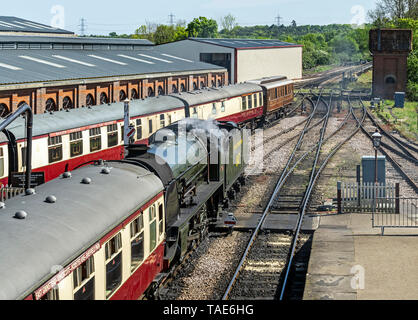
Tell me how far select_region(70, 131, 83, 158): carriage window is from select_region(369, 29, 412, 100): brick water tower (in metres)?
49.3

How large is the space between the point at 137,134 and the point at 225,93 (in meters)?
12.0

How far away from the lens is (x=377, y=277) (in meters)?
13.2

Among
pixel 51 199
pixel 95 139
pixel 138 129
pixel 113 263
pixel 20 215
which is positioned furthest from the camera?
pixel 138 129

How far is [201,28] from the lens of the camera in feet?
449

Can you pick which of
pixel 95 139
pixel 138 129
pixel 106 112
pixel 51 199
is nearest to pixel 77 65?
pixel 138 129

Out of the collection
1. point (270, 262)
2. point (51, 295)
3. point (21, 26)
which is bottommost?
point (270, 262)

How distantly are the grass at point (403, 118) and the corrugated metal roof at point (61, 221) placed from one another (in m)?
31.0

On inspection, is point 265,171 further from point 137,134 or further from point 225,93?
point 225,93

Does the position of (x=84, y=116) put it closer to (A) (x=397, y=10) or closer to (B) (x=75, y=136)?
(B) (x=75, y=136)

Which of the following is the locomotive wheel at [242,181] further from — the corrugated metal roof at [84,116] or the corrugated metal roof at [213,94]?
the corrugated metal roof at [213,94]

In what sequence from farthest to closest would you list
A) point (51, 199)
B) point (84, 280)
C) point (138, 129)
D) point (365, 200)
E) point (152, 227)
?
point (138, 129) → point (365, 200) → point (152, 227) → point (51, 199) → point (84, 280)

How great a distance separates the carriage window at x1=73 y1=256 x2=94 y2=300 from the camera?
7.93m

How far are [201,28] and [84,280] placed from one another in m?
132
